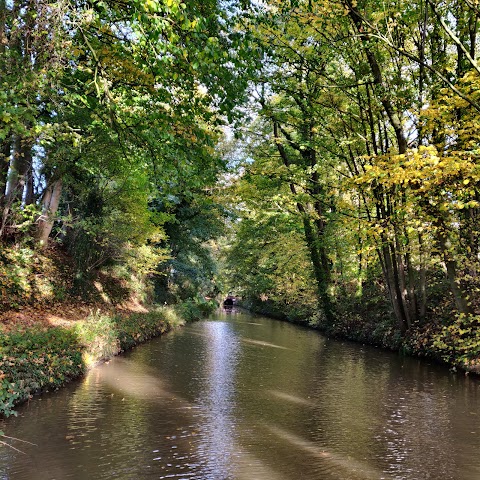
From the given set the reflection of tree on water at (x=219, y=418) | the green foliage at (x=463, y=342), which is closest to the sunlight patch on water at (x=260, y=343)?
the reflection of tree on water at (x=219, y=418)

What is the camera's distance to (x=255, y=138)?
21.5 meters

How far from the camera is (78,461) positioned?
535 centimetres

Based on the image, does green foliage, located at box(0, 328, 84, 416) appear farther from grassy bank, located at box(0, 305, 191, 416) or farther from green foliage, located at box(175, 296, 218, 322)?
green foliage, located at box(175, 296, 218, 322)

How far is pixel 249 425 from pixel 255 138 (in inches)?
652

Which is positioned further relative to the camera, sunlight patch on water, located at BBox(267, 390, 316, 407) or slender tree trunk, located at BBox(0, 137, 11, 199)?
slender tree trunk, located at BBox(0, 137, 11, 199)

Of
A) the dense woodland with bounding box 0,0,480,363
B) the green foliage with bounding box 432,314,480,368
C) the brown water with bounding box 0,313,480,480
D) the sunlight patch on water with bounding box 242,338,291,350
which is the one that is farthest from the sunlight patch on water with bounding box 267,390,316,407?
the sunlight patch on water with bounding box 242,338,291,350

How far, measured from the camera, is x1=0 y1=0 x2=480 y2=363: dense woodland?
283 inches

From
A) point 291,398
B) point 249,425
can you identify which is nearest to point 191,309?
point 291,398

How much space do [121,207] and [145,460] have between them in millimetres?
11395

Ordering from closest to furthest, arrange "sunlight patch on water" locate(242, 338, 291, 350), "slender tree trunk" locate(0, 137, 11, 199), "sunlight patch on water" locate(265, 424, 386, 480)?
"sunlight patch on water" locate(265, 424, 386, 480), "slender tree trunk" locate(0, 137, 11, 199), "sunlight patch on water" locate(242, 338, 291, 350)

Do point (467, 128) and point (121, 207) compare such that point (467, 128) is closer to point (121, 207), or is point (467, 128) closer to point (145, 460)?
point (145, 460)

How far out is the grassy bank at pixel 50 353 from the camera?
7.02 m

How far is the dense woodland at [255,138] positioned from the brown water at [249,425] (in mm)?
3196

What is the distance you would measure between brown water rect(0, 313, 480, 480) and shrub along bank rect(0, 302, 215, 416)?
12.3 inches
